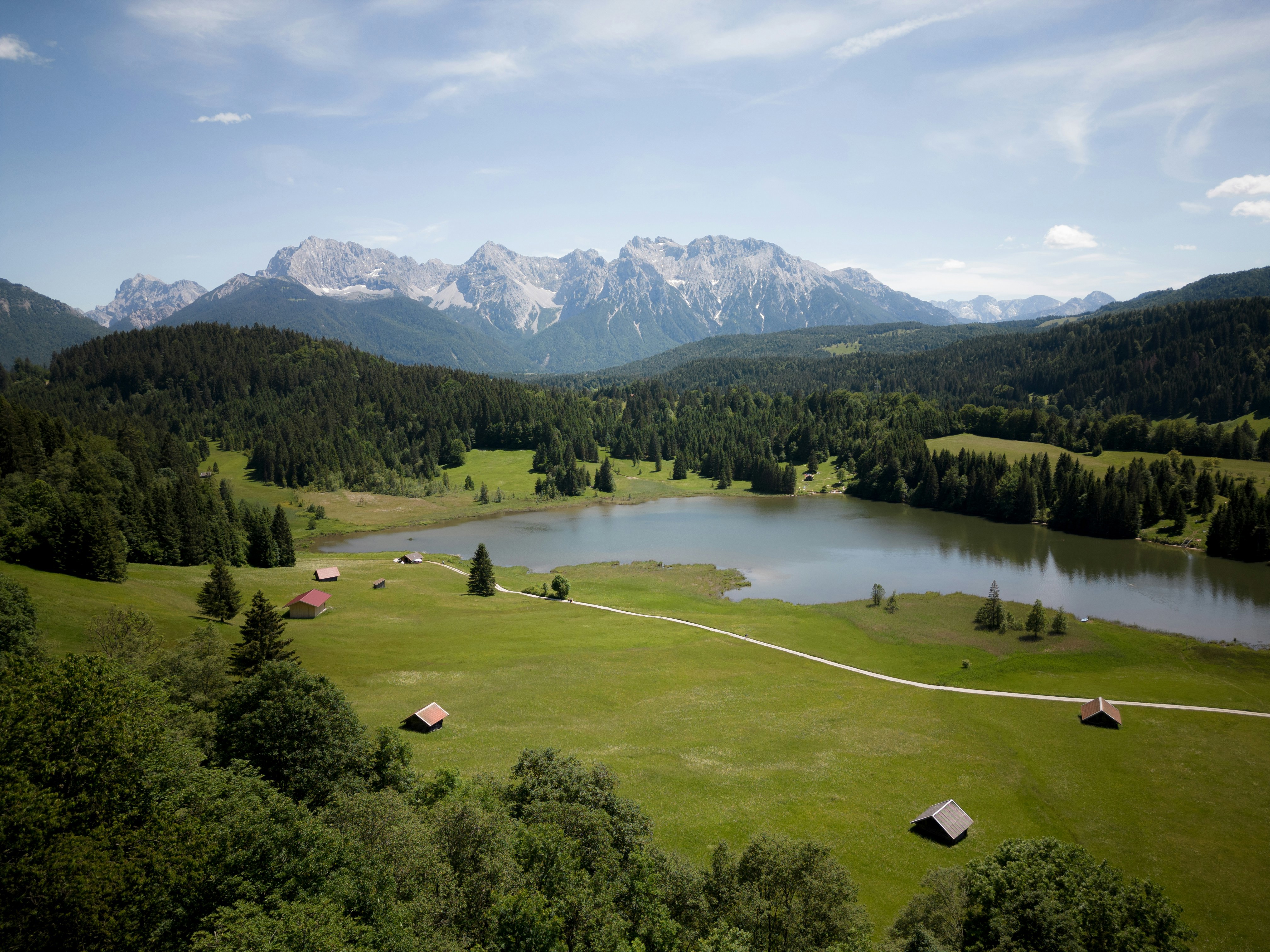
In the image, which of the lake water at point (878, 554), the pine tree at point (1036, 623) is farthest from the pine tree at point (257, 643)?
the pine tree at point (1036, 623)

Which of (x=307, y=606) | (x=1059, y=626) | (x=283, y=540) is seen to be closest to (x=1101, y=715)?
(x=1059, y=626)

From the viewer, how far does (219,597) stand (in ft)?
170

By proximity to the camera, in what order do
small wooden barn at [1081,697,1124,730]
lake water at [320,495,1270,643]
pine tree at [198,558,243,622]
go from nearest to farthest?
small wooden barn at [1081,697,1124,730], pine tree at [198,558,243,622], lake water at [320,495,1270,643]

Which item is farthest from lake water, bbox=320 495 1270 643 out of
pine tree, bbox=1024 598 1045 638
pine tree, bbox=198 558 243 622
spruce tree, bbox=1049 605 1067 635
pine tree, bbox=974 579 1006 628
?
pine tree, bbox=198 558 243 622

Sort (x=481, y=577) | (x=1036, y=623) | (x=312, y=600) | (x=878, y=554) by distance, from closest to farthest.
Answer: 1. (x=312, y=600)
2. (x=1036, y=623)
3. (x=481, y=577)
4. (x=878, y=554)

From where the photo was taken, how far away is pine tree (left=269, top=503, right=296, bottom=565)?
82000 mm

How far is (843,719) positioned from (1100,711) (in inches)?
633

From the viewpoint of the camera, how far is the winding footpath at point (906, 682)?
4338 cm

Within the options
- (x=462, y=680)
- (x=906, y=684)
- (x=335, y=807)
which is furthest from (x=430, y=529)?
(x=335, y=807)

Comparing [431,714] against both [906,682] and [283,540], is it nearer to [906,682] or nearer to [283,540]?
[906,682]

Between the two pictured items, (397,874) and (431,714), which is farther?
(431,714)

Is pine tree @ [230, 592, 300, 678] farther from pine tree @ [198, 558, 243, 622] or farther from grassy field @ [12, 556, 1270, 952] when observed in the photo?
pine tree @ [198, 558, 243, 622]

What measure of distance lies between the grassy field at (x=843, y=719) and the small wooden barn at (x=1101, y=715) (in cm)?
68

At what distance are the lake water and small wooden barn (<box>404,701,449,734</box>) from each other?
4555cm
